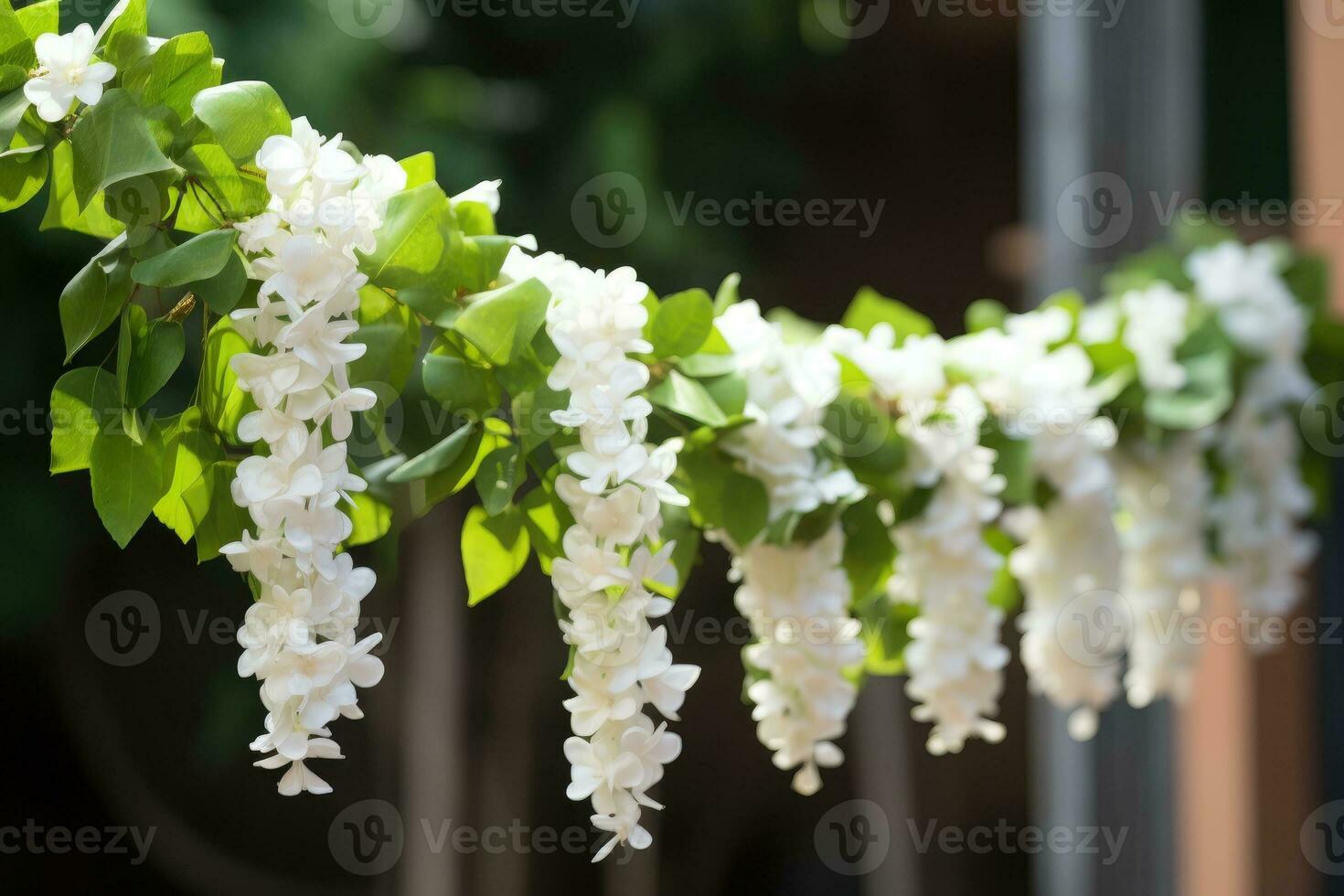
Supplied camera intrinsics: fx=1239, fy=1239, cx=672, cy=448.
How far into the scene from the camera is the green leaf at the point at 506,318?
49cm

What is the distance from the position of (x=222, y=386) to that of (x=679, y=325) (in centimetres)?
20

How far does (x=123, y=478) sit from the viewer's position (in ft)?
1.53

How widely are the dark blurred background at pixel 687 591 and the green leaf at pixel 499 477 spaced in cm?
104

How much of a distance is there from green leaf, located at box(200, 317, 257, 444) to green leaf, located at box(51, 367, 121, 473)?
34 millimetres

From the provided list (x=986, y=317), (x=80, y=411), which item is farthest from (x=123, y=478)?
(x=986, y=317)

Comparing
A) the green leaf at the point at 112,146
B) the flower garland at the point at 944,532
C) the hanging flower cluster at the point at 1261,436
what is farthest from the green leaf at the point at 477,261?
the hanging flower cluster at the point at 1261,436

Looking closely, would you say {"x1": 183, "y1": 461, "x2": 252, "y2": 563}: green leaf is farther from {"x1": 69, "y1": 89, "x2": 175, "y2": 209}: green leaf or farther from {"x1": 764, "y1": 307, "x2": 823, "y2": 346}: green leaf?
{"x1": 764, "y1": 307, "x2": 823, "y2": 346}: green leaf

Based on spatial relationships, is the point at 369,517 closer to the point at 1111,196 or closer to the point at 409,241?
the point at 409,241

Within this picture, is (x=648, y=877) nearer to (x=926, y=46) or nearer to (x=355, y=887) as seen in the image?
(x=355, y=887)

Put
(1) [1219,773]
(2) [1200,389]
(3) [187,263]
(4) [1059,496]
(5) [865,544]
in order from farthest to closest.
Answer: (1) [1219,773] → (2) [1200,389] → (4) [1059,496] → (5) [865,544] → (3) [187,263]

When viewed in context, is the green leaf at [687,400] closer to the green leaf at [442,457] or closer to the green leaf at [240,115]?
the green leaf at [442,457]

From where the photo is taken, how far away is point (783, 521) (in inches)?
23.4

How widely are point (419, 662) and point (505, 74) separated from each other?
0.79 metres

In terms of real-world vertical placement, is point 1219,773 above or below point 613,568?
below
